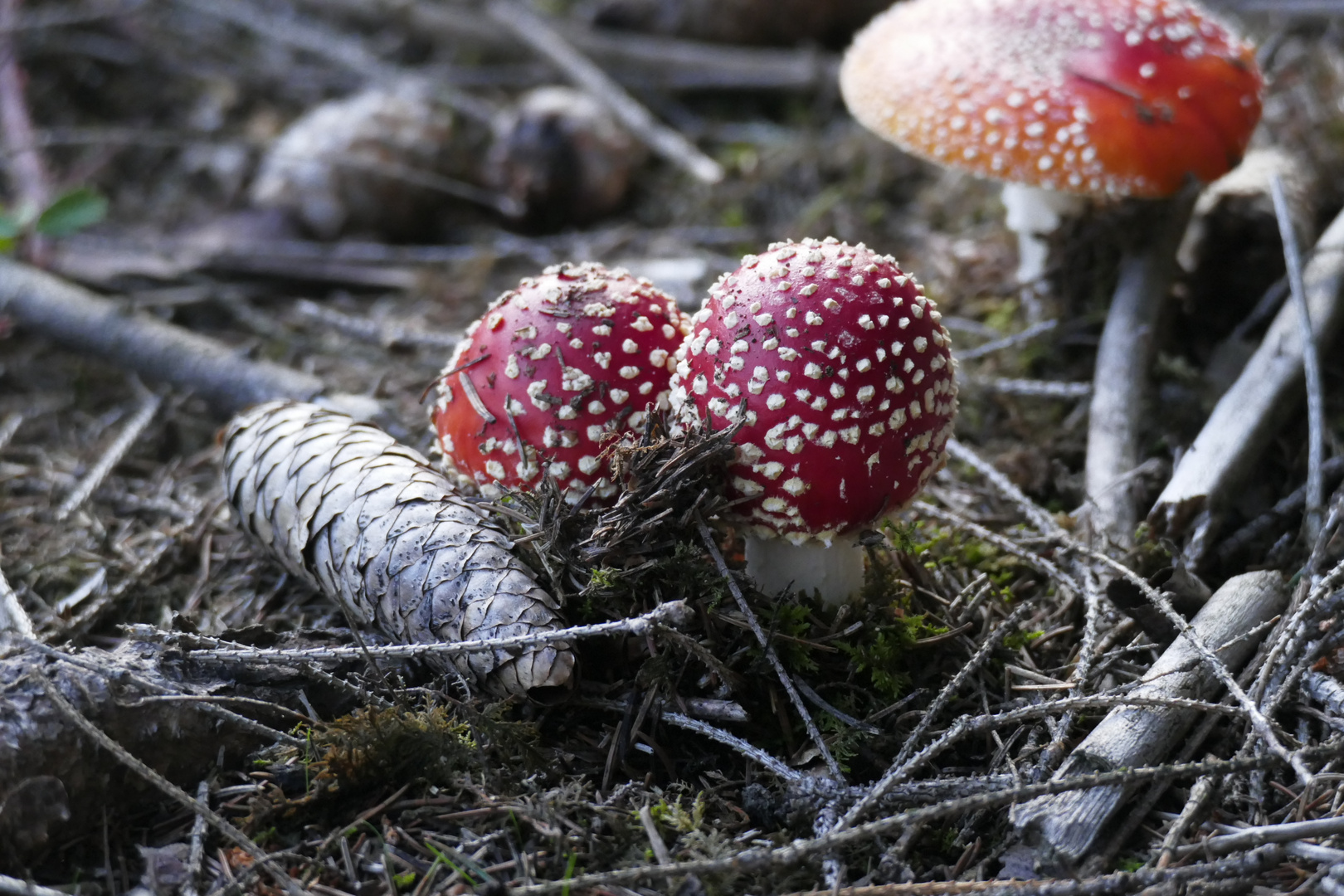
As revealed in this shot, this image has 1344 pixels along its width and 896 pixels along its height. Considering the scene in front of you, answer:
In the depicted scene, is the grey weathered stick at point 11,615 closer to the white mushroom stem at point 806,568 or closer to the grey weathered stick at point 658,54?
the white mushroom stem at point 806,568

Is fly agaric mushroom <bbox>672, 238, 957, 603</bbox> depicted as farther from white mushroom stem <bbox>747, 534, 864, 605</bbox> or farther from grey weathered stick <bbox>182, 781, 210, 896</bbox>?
grey weathered stick <bbox>182, 781, 210, 896</bbox>

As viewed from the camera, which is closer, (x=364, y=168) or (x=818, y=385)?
(x=818, y=385)

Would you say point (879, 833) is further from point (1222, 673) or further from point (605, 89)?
Answer: point (605, 89)

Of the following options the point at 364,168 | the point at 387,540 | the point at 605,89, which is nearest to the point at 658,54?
the point at 605,89

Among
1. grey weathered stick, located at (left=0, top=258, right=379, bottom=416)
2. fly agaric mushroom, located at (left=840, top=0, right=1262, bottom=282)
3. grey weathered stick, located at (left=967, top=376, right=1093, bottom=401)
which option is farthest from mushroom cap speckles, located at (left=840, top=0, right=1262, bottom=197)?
grey weathered stick, located at (left=0, top=258, right=379, bottom=416)

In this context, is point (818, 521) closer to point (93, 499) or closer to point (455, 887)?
point (455, 887)

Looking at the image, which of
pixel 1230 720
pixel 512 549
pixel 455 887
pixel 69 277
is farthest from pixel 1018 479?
pixel 69 277

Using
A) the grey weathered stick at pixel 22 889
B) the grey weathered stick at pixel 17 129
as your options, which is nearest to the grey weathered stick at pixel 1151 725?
the grey weathered stick at pixel 22 889
